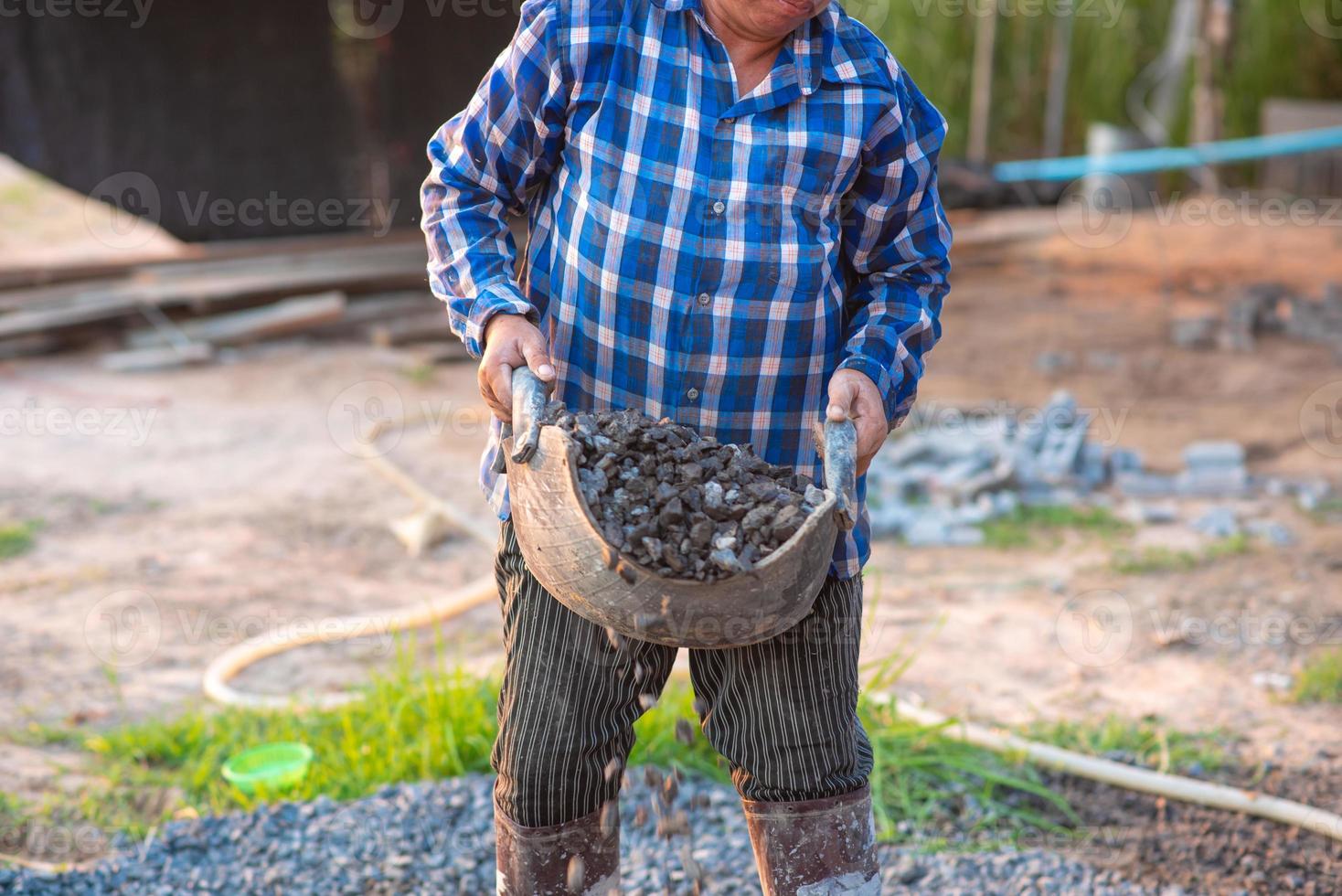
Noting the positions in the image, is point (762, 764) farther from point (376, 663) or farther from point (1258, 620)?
point (1258, 620)

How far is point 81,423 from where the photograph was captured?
5801mm

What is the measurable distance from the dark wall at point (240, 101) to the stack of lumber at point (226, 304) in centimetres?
27

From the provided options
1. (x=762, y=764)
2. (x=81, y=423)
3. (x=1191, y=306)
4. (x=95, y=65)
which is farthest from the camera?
(x=1191, y=306)

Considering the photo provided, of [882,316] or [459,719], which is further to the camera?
[459,719]

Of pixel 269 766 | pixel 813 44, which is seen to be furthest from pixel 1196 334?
pixel 813 44

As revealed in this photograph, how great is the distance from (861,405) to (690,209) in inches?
13.7

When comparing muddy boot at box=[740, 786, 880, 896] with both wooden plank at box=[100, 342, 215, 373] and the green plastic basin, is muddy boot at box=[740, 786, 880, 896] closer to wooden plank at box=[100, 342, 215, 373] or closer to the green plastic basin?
the green plastic basin

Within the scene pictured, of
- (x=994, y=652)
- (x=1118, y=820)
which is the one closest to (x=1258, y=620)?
(x=994, y=652)

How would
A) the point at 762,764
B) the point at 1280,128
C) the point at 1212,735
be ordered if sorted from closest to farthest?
the point at 762,764, the point at 1212,735, the point at 1280,128

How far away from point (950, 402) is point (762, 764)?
4337 mm

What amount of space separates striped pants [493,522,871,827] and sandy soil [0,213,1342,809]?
1556mm

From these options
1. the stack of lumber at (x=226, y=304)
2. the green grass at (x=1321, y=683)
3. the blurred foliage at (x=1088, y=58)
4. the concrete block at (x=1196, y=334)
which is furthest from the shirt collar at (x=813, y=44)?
the blurred foliage at (x=1088, y=58)

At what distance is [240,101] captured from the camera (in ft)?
23.2

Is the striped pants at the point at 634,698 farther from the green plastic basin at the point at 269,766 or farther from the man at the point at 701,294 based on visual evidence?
the green plastic basin at the point at 269,766
